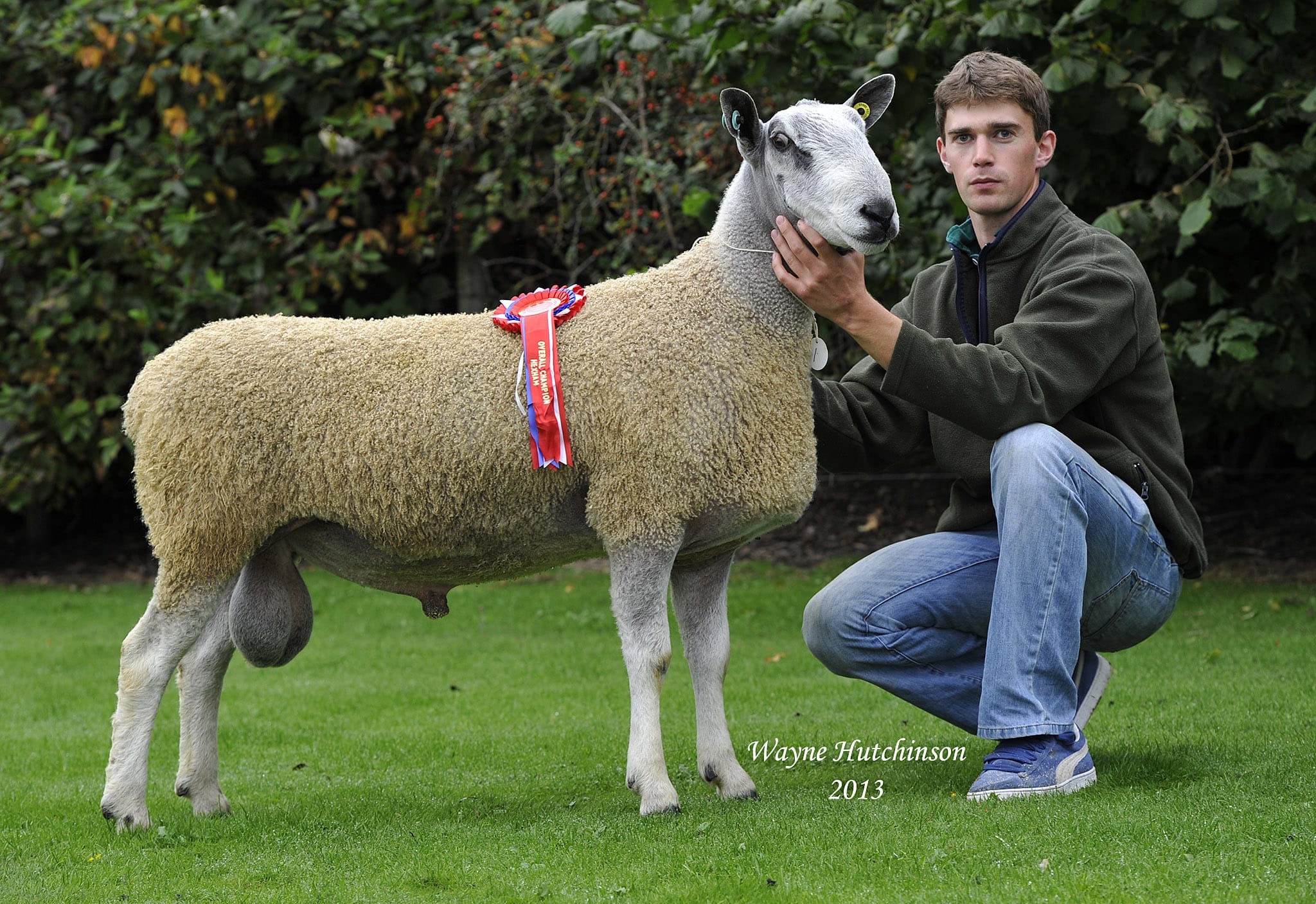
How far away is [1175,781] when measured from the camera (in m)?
3.76

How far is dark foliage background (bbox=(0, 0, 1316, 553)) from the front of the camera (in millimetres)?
6766

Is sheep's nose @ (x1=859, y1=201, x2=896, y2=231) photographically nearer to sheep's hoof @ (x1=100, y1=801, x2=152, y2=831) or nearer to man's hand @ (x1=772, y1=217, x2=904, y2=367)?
man's hand @ (x1=772, y1=217, x2=904, y2=367)

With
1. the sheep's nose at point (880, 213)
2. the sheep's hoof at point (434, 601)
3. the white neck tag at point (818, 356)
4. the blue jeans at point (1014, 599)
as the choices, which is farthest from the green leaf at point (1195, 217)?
the sheep's hoof at point (434, 601)

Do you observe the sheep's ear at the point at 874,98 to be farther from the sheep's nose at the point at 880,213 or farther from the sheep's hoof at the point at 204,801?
the sheep's hoof at the point at 204,801

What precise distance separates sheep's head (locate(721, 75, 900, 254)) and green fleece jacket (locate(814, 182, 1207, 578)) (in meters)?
0.31

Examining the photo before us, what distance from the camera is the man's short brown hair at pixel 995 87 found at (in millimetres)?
3918

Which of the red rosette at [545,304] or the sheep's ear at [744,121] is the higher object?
the sheep's ear at [744,121]

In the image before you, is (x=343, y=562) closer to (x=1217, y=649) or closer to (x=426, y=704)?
(x=426, y=704)

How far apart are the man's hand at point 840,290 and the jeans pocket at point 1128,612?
38.2 inches

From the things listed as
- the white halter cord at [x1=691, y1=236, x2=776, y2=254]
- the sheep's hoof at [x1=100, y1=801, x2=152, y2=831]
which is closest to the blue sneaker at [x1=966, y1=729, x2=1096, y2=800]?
the white halter cord at [x1=691, y1=236, x2=776, y2=254]

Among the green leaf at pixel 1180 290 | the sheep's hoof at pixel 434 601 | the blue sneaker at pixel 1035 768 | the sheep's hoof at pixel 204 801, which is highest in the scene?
the green leaf at pixel 1180 290

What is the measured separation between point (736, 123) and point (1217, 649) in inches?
146

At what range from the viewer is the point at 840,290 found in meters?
3.66

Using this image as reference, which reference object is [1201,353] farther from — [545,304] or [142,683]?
[142,683]
